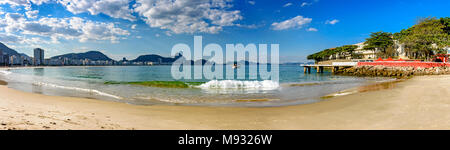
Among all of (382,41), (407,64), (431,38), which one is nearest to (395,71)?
(407,64)

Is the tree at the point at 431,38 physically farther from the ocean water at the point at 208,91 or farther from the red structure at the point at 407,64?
the ocean water at the point at 208,91

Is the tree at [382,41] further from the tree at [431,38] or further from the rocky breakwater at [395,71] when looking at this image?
the rocky breakwater at [395,71]

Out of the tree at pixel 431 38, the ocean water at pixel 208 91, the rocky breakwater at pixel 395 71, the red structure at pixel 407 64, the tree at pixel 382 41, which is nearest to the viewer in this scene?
the ocean water at pixel 208 91

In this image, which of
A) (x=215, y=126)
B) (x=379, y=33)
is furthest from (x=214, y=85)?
(x=379, y=33)

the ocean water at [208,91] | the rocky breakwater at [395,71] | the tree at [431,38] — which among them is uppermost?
the tree at [431,38]

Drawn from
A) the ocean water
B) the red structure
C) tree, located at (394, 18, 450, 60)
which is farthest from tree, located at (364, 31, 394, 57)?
the ocean water

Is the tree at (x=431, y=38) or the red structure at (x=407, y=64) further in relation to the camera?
the tree at (x=431, y=38)

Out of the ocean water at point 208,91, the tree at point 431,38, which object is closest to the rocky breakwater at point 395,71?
the tree at point 431,38

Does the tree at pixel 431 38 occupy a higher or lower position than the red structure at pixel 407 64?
higher

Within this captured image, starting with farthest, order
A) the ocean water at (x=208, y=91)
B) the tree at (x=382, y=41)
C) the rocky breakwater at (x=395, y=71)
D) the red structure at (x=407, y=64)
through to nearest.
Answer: the tree at (x=382, y=41)
the red structure at (x=407, y=64)
the rocky breakwater at (x=395, y=71)
the ocean water at (x=208, y=91)

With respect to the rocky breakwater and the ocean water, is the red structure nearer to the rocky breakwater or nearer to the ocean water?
the rocky breakwater

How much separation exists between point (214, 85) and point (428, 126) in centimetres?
1509

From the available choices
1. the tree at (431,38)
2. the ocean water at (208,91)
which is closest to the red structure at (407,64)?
the tree at (431,38)
